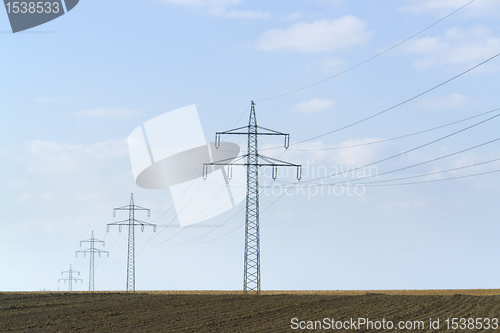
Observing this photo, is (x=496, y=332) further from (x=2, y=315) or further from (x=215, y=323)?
(x=2, y=315)

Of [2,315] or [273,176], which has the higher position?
[273,176]

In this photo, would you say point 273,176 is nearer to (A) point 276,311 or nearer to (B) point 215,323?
(A) point 276,311

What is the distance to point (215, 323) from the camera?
3056cm

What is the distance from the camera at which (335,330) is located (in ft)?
91.0

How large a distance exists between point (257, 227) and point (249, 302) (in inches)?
200

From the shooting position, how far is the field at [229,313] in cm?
2995

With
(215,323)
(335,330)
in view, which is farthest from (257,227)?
(335,330)

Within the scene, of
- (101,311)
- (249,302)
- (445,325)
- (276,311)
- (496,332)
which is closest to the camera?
(496,332)

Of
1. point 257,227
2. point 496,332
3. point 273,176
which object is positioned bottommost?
point 496,332

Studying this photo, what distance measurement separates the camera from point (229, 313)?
3516 cm

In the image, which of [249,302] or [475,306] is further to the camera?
[249,302]

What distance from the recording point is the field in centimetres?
2995

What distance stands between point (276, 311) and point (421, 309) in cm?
798

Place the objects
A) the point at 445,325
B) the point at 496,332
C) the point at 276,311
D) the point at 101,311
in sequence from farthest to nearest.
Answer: the point at 101,311
the point at 276,311
the point at 445,325
the point at 496,332
